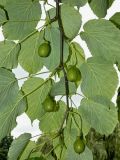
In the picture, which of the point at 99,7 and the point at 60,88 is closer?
the point at 60,88

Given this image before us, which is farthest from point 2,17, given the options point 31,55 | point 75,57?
point 75,57

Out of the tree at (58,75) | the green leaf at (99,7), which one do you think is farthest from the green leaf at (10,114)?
the green leaf at (99,7)

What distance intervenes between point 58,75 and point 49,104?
6.3 inches

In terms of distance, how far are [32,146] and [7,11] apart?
0.49 metres

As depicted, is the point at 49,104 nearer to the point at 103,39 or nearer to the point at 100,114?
the point at 100,114

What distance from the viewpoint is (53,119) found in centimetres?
162

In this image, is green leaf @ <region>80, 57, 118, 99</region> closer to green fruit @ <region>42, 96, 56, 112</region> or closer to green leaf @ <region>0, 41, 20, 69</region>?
green fruit @ <region>42, 96, 56, 112</region>

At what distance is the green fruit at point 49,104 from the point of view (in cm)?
147

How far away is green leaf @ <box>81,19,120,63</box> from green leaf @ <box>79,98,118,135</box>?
147mm

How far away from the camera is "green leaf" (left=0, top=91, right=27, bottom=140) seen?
141 centimetres

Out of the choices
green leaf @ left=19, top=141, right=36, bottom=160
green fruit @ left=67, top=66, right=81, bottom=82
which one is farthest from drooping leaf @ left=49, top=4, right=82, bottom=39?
green leaf @ left=19, top=141, right=36, bottom=160

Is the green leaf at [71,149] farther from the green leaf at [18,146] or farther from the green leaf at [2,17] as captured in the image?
the green leaf at [2,17]

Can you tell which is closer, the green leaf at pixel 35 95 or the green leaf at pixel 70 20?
the green leaf at pixel 70 20

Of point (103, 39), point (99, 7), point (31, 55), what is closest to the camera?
point (103, 39)
